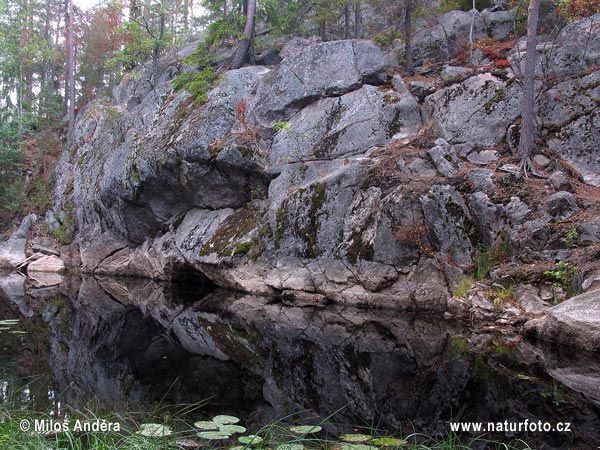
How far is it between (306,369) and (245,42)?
19.1 m

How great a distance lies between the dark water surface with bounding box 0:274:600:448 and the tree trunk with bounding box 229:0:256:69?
13.9 m

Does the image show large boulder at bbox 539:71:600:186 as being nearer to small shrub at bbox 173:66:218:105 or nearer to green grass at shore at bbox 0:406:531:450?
green grass at shore at bbox 0:406:531:450

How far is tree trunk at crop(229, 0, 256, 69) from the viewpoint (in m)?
22.2

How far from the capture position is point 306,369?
7.93 m

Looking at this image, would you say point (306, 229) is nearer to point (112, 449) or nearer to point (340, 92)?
point (340, 92)

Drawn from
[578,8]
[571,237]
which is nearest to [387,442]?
[571,237]

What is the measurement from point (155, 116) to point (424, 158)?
14.4m

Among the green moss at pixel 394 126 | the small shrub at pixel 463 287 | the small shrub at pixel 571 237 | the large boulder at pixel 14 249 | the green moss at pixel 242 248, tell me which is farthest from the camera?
the large boulder at pixel 14 249

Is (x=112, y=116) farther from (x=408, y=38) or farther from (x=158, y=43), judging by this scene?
(x=408, y=38)

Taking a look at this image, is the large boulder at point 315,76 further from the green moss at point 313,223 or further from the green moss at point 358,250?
the green moss at point 358,250

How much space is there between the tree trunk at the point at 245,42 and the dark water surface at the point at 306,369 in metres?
13.9

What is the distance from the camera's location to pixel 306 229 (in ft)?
52.4

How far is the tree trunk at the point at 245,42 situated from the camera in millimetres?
22156

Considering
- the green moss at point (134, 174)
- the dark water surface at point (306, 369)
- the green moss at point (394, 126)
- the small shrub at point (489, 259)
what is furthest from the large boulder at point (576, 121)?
the green moss at point (134, 174)
